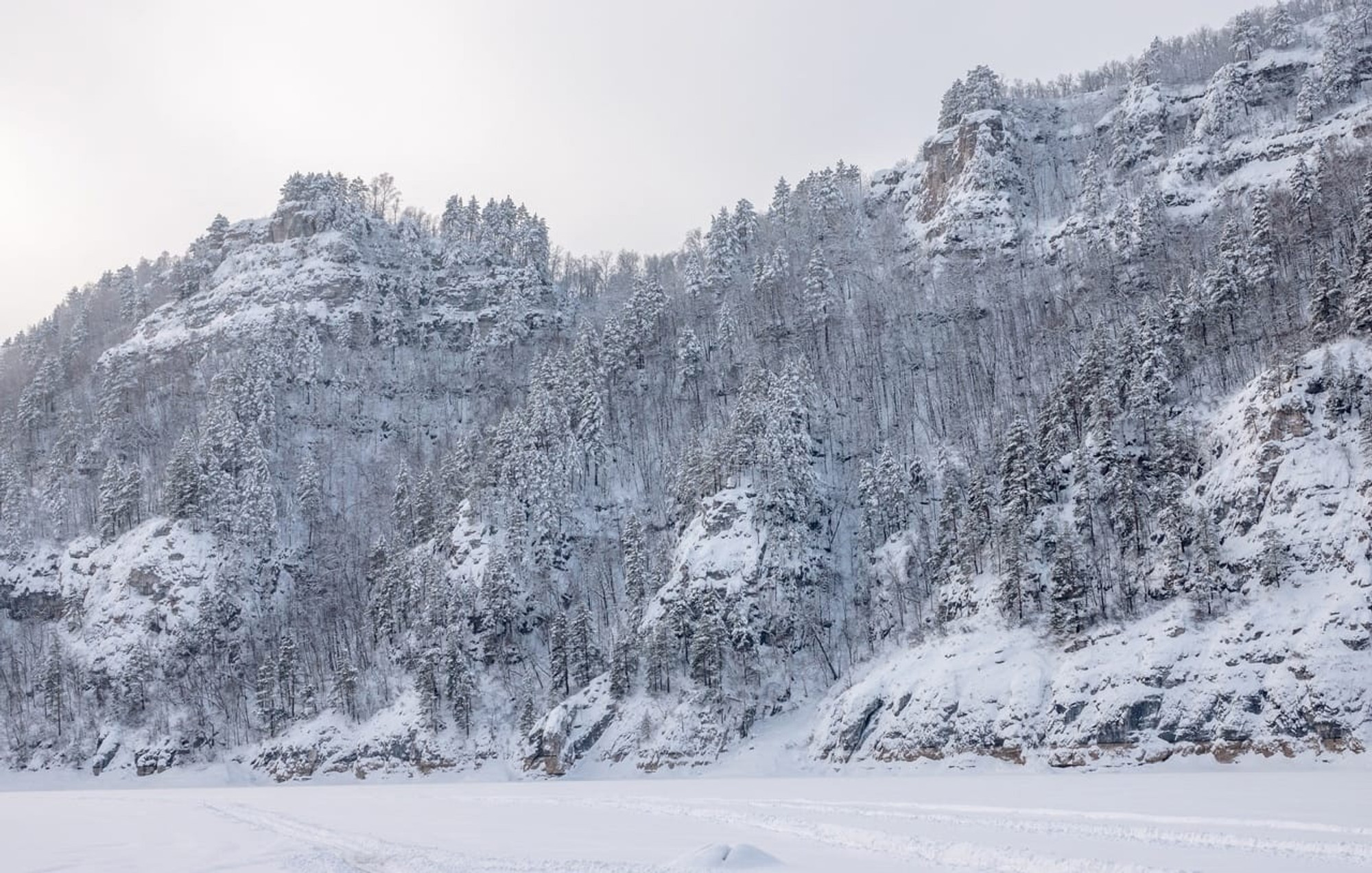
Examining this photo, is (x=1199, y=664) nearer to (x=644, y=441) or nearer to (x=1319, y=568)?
(x=1319, y=568)

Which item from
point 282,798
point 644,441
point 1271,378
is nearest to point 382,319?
point 644,441

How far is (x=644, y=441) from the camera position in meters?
109

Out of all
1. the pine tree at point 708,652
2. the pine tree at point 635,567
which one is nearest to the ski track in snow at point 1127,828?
the pine tree at point 708,652

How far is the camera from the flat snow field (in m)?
17.7

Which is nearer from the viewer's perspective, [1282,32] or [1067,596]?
[1067,596]

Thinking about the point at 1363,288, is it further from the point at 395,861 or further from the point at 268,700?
the point at 268,700

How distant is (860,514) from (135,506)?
86149mm

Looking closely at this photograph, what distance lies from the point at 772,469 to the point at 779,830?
199 ft

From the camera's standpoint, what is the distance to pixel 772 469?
82875 mm

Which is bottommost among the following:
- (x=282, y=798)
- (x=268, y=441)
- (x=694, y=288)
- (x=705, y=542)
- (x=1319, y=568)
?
(x=282, y=798)

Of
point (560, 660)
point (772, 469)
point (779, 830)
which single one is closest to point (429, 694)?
point (560, 660)

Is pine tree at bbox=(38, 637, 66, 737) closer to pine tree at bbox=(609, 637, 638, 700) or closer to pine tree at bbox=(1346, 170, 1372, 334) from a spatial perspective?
pine tree at bbox=(609, 637, 638, 700)

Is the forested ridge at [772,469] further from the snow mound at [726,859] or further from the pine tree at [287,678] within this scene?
the snow mound at [726,859]

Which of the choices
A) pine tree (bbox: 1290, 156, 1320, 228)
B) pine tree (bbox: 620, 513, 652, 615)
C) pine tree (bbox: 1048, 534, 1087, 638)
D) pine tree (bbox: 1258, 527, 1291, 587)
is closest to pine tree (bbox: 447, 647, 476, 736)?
pine tree (bbox: 620, 513, 652, 615)
